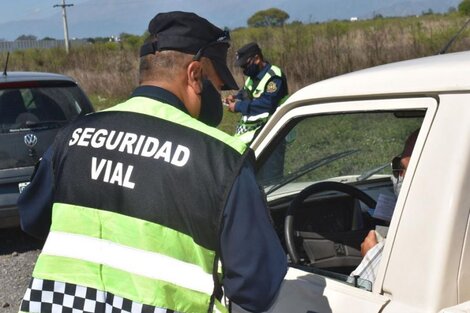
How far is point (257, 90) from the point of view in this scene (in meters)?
6.59

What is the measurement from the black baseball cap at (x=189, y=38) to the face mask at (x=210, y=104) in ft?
0.18

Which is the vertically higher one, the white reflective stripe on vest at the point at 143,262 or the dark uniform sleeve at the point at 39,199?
the dark uniform sleeve at the point at 39,199

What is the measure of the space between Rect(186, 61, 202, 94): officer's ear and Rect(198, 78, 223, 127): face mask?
0.05 m

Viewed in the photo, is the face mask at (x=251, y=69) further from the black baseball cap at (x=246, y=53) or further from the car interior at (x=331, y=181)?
the car interior at (x=331, y=181)

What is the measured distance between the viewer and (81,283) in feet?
5.46

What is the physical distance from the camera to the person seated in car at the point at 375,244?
2.04 m

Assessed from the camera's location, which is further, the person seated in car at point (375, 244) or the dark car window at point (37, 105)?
the dark car window at point (37, 105)

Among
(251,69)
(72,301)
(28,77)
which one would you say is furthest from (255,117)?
(72,301)

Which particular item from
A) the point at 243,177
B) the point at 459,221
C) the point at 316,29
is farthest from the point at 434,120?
the point at 316,29

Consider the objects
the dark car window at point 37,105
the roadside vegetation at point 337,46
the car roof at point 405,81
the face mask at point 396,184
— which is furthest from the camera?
the roadside vegetation at point 337,46

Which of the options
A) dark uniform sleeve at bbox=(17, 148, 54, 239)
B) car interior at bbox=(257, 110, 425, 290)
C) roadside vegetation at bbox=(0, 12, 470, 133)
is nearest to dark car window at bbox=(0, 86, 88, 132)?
car interior at bbox=(257, 110, 425, 290)

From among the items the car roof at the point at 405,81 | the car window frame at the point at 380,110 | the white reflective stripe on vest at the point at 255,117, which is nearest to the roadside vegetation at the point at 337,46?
the white reflective stripe on vest at the point at 255,117

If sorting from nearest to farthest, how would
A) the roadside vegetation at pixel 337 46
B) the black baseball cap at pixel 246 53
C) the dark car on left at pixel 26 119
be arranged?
1. the dark car on left at pixel 26 119
2. the black baseball cap at pixel 246 53
3. the roadside vegetation at pixel 337 46

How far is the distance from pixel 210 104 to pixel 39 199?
0.54m
